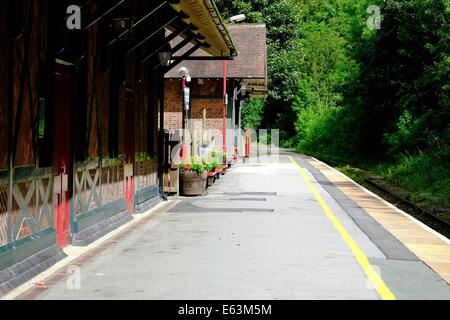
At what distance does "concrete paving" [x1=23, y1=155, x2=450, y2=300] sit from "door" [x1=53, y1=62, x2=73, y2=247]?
0.76 m

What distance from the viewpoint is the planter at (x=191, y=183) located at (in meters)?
17.0

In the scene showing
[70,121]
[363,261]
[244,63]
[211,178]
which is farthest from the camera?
[244,63]

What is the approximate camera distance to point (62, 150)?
29.6 ft

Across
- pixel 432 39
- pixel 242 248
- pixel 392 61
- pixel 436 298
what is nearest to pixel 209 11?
pixel 242 248

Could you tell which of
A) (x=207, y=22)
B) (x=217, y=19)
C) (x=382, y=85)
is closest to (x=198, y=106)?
(x=382, y=85)

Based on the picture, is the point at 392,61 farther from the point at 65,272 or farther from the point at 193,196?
the point at 65,272

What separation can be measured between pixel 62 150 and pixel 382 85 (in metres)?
A: 28.1

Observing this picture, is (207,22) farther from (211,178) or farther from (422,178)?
(422,178)

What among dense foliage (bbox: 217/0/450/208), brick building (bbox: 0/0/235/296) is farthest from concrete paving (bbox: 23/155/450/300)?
dense foliage (bbox: 217/0/450/208)

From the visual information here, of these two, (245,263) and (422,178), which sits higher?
(422,178)

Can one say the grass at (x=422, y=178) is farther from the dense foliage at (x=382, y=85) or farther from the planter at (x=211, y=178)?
the planter at (x=211, y=178)

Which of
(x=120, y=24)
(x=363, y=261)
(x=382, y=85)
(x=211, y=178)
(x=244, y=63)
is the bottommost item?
(x=363, y=261)

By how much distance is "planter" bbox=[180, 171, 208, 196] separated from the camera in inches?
671

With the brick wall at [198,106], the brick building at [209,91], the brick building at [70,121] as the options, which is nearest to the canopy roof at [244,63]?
the brick building at [209,91]
